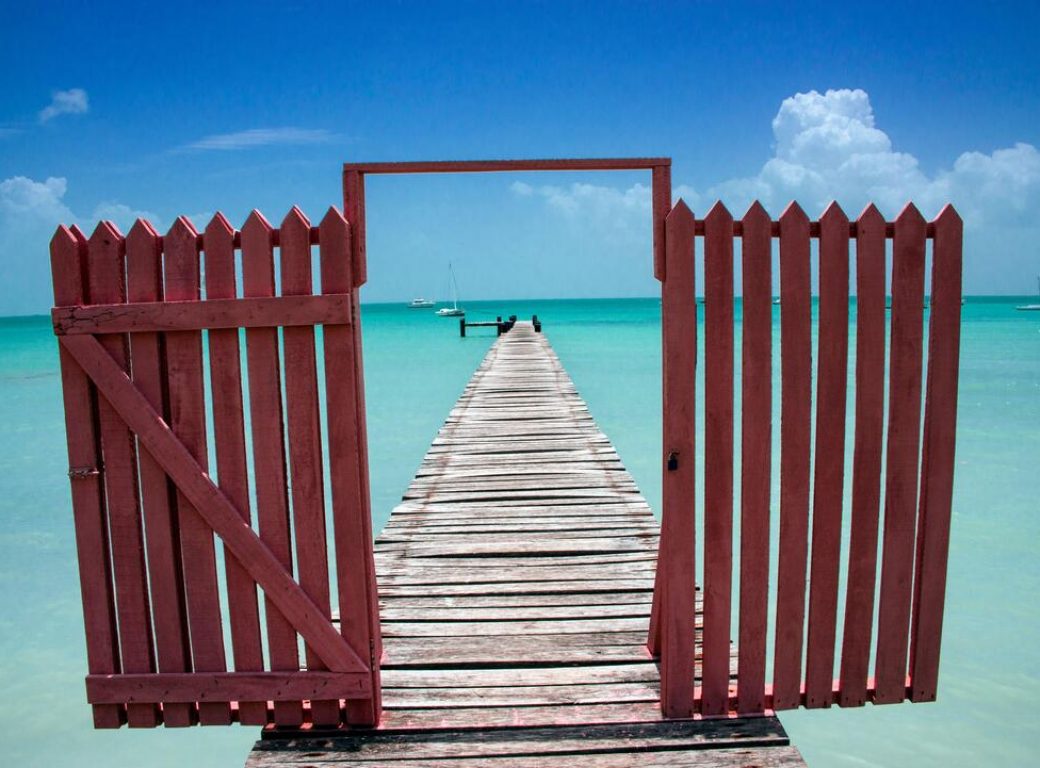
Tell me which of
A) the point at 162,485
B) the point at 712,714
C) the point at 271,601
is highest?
the point at 162,485

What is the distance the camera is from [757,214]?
8.64ft

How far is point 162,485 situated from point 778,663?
2444 mm

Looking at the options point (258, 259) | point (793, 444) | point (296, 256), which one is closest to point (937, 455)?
point (793, 444)

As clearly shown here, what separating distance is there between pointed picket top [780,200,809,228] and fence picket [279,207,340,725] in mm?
1713

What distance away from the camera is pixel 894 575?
2.84m

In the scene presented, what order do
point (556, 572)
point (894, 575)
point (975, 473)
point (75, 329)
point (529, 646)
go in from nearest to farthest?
point (75, 329), point (894, 575), point (529, 646), point (556, 572), point (975, 473)

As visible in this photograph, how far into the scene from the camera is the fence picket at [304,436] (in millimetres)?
2666

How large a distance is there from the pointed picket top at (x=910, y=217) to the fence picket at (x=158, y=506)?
A: 269 cm

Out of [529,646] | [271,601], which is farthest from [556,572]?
[271,601]

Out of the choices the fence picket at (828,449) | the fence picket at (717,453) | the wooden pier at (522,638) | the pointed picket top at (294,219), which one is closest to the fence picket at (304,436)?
the pointed picket top at (294,219)

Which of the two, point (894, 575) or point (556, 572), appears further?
point (556, 572)

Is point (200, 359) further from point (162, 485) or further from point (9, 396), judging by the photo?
point (9, 396)

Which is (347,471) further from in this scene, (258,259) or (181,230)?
(181,230)

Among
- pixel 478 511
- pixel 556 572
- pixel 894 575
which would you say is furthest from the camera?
pixel 478 511
